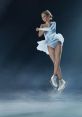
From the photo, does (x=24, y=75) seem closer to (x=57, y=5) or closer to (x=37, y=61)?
(x=37, y=61)

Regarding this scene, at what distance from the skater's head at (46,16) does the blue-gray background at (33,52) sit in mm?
25

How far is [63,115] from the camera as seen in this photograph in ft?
11.9

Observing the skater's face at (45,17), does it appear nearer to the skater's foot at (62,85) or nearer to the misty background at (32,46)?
the misty background at (32,46)

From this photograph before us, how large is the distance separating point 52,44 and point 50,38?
0.04m

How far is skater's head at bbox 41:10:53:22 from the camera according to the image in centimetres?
384

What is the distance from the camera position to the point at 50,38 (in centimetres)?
383

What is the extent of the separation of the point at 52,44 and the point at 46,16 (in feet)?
0.56

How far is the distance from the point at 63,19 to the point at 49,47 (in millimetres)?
193

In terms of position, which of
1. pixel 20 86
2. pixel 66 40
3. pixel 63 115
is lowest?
pixel 63 115

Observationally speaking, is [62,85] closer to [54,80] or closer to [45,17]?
[54,80]

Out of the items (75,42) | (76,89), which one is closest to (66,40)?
(75,42)

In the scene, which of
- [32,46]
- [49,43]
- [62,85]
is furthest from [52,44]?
[62,85]

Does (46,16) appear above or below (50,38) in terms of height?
above

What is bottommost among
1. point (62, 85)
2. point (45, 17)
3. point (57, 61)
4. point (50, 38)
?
point (62, 85)
